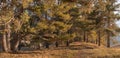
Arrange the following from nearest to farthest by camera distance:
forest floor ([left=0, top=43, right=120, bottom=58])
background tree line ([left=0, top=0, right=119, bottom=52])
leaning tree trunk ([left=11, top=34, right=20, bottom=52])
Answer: background tree line ([left=0, top=0, right=119, bottom=52]) → forest floor ([left=0, top=43, right=120, bottom=58]) → leaning tree trunk ([left=11, top=34, right=20, bottom=52])

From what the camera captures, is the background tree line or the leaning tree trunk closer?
the background tree line

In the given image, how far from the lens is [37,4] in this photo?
33875mm

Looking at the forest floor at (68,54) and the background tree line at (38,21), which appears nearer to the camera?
the background tree line at (38,21)

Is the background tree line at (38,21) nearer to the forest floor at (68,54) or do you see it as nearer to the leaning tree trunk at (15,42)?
the leaning tree trunk at (15,42)

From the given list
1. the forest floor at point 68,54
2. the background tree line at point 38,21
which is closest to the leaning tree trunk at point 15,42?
the background tree line at point 38,21

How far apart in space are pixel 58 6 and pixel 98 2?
1638cm

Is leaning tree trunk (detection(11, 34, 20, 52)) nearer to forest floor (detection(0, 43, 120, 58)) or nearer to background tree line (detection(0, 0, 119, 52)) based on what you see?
background tree line (detection(0, 0, 119, 52))

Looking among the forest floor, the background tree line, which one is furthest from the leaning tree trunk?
the forest floor

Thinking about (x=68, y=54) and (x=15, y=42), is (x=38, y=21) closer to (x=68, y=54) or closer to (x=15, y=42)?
(x=15, y=42)

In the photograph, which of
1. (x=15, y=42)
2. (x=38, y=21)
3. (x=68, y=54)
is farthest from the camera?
(x=38, y=21)

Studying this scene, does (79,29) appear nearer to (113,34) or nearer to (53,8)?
(113,34)

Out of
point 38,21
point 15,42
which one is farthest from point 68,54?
point 15,42

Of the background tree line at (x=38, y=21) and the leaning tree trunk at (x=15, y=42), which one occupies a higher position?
the background tree line at (x=38, y=21)

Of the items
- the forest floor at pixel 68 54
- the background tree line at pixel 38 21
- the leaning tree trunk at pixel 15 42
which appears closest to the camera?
the background tree line at pixel 38 21
